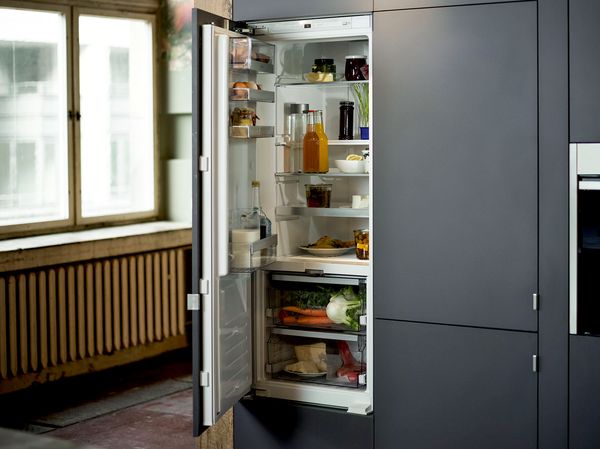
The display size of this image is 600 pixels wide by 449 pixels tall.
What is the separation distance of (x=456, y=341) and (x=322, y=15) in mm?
1378

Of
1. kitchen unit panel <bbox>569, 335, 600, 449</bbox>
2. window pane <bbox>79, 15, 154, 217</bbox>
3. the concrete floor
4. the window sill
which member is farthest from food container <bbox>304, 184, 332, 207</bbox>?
window pane <bbox>79, 15, 154, 217</bbox>

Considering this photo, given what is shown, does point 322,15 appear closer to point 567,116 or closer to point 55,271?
point 567,116

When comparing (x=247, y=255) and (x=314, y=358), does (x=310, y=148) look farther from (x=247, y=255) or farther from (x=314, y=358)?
(x=314, y=358)

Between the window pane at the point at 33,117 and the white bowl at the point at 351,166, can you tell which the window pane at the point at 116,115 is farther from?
the white bowl at the point at 351,166

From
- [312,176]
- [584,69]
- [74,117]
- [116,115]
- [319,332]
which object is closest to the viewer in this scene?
[584,69]

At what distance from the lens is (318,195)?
3893 mm

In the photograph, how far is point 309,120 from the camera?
3.83 metres

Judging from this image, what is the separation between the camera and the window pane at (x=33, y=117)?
5.16m

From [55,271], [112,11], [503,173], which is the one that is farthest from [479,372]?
[112,11]

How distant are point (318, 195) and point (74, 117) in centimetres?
227

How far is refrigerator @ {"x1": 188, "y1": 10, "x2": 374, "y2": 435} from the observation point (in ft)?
10.5

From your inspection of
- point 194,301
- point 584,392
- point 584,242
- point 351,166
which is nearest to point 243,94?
point 351,166

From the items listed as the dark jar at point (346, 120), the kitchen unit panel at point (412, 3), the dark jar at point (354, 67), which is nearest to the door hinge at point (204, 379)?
the dark jar at point (346, 120)

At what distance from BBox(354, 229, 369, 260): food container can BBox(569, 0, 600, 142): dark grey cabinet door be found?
103cm
